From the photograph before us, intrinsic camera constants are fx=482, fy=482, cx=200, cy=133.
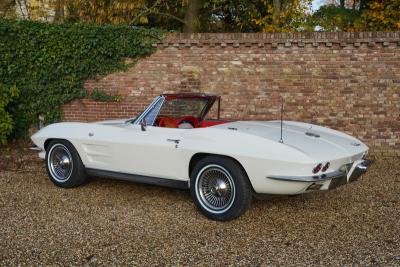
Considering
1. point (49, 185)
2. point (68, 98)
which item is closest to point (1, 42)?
point (68, 98)

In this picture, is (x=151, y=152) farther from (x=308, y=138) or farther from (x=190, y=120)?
(x=308, y=138)

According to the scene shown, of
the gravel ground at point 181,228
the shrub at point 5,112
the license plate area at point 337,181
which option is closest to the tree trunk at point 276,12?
the shrub at point 5,112

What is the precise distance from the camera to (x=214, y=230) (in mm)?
4531

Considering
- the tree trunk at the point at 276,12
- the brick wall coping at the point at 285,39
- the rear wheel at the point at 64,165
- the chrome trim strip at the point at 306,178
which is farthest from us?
the tree trunk at the point at 276,12

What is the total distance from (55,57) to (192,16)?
459 cm

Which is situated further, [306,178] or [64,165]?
[64,165]

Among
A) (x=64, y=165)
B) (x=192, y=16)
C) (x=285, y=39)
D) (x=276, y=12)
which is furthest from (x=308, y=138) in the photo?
(x=192, y=16)

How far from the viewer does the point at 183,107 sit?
5.79 meters

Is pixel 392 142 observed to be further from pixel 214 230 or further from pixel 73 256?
pixel 73 256

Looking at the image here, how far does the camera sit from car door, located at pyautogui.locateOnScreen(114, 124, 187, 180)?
5.12 metres

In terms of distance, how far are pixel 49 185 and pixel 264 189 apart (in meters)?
3.22

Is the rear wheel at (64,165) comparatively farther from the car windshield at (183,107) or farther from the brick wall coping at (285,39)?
the brick wall coping at (285,39)

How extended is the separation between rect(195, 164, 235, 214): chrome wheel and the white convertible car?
0.03 ft

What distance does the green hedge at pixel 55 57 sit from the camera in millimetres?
9594
